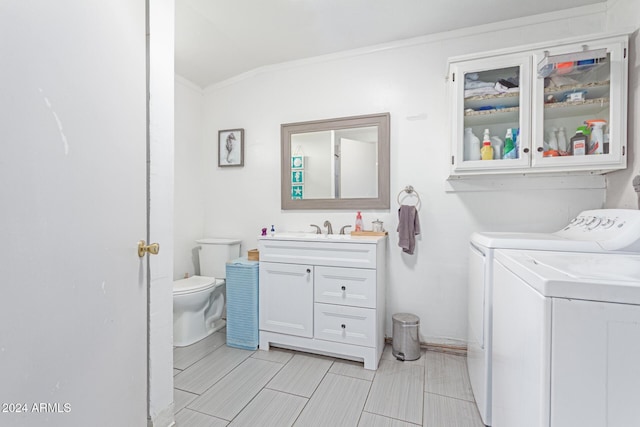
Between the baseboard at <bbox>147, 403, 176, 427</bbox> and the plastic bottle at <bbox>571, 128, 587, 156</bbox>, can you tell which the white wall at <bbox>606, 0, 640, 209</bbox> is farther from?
the baseboard at <bbox>147, 403, 176, 427</bbox>

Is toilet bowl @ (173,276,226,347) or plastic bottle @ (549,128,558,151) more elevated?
plastic bottle @ (549,128,558,151)

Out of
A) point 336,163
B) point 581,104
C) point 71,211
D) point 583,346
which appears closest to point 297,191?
point 336,163

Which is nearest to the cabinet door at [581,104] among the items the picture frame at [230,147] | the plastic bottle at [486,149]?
the plastic bottle at [486,149]

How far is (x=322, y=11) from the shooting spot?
1950 millimetres

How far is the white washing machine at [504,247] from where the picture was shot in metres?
1.21

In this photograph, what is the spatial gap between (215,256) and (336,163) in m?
1.48

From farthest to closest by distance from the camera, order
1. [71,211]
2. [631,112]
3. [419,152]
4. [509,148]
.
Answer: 1. [419,152]
2. [509,148]
3. [631,112]
4. [71,211]

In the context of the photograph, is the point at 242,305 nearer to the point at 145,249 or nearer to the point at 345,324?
the point at 345,324

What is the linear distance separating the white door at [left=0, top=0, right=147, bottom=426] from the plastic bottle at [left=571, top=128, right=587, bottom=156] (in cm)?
236

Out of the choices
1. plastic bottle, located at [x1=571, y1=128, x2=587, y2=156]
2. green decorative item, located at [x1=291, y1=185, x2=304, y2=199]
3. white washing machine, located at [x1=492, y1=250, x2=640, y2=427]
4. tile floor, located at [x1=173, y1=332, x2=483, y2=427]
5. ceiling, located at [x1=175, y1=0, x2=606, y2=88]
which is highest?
ceiling, located at [x1=175, y1=0, x2=606, y2=88]

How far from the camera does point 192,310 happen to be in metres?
2.33

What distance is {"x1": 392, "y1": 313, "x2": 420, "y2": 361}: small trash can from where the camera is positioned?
2.05 metres

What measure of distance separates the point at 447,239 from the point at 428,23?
5.44ft

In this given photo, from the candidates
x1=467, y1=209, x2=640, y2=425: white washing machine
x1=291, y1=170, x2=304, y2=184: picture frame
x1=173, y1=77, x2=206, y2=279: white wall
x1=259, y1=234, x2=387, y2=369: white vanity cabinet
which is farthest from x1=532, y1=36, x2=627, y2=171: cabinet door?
x1=173, y1=77, x2=206, y2=279: white wall
